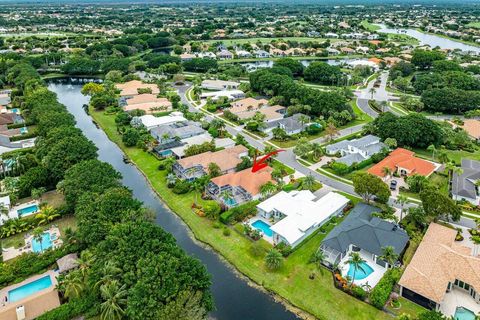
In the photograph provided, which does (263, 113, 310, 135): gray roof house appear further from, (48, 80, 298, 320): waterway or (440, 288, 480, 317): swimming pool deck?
(440, 288, 480, 317): swimming pool deck

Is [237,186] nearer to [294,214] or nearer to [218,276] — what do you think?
[294,214]

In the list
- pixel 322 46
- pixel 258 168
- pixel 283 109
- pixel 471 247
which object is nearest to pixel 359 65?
pixel 322 46

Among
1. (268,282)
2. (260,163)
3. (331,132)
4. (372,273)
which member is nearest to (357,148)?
(331,132)

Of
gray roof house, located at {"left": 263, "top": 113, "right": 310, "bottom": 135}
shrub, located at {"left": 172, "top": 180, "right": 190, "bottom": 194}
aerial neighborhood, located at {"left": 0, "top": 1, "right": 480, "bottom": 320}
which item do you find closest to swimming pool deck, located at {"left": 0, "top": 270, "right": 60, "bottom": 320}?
aerial neighborhood, located at {"left": 0, "top": 1, "right": 480, "bottom": 320}

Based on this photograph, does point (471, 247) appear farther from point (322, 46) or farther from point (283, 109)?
point (322, 46)

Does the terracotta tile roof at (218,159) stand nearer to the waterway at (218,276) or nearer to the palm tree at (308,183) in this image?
the waterway at (218,276)
